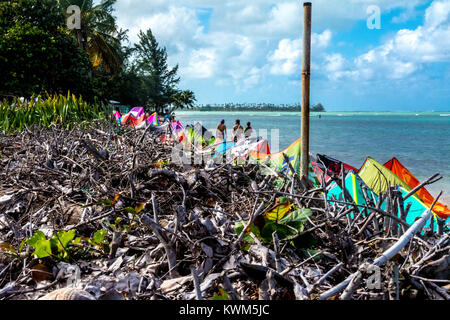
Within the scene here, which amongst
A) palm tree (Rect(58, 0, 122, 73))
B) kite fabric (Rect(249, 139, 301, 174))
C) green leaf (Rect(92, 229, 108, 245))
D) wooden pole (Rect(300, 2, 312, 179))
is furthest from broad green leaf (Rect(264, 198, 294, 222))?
palm tree (Rect(58, 0, 122, 73))

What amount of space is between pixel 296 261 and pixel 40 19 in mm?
23680

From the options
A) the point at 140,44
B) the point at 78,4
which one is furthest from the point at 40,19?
the point at 140,44

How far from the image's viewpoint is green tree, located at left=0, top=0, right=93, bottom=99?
61.0 ft

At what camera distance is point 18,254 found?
4.67ft

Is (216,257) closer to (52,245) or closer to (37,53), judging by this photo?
(52,245)

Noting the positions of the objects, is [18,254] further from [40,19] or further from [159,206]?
[40,19]

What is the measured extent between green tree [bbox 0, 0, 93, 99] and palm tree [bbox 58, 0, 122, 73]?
6.47 m

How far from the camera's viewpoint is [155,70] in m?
68.1

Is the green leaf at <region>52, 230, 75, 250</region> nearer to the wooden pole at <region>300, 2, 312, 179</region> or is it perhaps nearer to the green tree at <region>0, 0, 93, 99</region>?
the wooden pole at <region>300, 2, 312, 179</region>

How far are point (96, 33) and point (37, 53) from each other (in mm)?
12192

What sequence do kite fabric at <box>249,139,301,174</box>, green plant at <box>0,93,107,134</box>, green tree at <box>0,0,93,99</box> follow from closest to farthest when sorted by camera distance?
kite fabric at <box>249,139,301,174</box> < green plant at <box>0,93,107,134</box> < green tree at <box>0,0,93,99</box>

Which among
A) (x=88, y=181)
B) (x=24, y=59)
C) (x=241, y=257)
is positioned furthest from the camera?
(x=24, y=59)

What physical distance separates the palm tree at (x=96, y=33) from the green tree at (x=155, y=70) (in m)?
31.4

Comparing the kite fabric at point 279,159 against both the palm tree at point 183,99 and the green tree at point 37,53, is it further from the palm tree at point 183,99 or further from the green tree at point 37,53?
the palm tree at point 183,99
